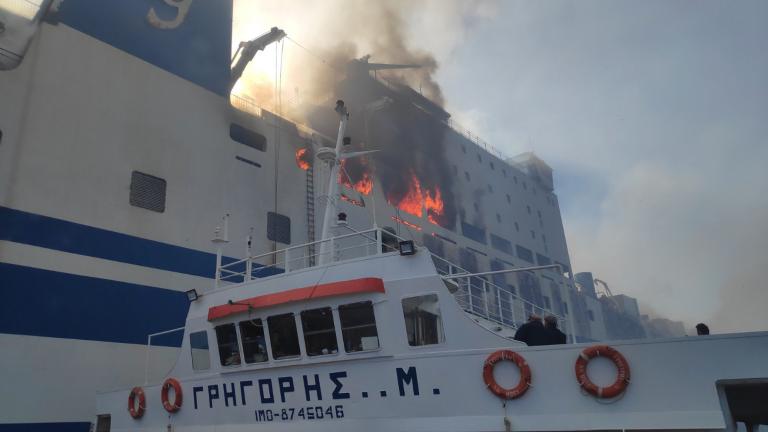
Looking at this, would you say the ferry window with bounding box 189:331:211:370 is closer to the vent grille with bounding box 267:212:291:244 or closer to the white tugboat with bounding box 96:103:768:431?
the white tugboat with bounding box 96:103:768:431

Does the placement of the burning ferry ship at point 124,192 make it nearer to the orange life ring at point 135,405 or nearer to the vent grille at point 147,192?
the vent grille at point 147,192

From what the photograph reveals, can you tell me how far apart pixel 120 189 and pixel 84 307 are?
11.6 feet

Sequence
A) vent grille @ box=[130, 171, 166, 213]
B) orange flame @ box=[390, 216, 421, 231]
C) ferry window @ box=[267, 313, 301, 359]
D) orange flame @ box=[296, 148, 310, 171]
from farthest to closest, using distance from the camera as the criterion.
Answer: orange flame @ box=[390, 216, 421, 231] → orange flame @ box=[296, 148, 310, 171] → vent grille @ box=[130, 171, 166, 213] → ferry window @ box=[267, 313, 301, 359]

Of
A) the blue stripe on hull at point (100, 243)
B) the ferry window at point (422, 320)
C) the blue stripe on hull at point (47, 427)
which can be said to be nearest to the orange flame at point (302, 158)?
the blue stripe on hull at point (100, 243)

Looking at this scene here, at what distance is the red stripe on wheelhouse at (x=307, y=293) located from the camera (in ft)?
26.2

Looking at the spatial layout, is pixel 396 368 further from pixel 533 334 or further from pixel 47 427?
pixel 47 427

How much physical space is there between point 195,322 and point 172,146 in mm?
8682

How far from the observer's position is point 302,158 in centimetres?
2095

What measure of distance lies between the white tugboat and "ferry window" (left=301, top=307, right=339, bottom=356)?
0.02 meters

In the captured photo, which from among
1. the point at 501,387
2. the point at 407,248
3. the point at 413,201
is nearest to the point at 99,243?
the point at 407,248

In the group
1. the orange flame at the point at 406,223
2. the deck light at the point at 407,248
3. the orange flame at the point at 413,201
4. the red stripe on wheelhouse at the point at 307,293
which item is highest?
the orange flame at the point at 413,201

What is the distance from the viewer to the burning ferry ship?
12.7 m

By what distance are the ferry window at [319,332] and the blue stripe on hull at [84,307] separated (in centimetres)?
800

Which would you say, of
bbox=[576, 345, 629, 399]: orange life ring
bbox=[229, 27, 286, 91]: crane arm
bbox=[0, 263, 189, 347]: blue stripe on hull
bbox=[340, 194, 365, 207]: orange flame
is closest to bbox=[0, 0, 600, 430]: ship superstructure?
bbox=[0, 263, 189, 347]: blue stripe on hull
